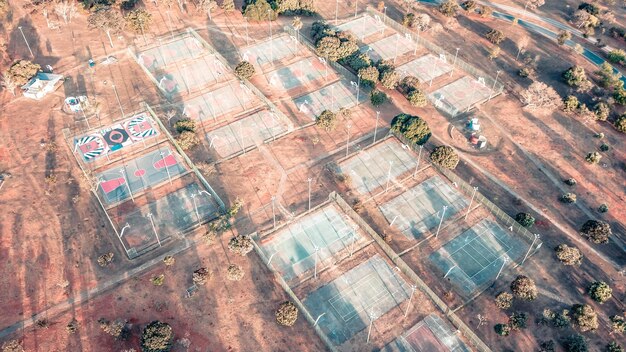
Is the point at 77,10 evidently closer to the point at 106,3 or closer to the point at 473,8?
the point at 106,3

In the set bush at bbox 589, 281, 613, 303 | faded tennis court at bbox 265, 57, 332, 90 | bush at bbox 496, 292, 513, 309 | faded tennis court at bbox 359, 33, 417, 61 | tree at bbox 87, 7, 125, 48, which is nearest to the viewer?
bush at bbox 496, 292, 513, 309

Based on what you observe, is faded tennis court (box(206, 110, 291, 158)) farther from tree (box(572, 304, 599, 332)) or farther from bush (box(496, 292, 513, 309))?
tree (box(572, 304, 599, 332))

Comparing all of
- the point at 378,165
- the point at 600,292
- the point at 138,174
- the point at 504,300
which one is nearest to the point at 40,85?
the point at 138,174

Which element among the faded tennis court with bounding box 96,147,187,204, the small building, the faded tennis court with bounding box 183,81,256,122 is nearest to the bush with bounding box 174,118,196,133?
the faded tennis court with bounding box 96,147,187,204

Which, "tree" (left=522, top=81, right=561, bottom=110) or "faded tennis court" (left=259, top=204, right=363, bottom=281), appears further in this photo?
"tree" (left=522, top=81, right=561, bottom=110)

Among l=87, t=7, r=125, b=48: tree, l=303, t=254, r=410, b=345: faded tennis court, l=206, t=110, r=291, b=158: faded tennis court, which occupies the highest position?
l=87, t=7, r=125, b=48: tree

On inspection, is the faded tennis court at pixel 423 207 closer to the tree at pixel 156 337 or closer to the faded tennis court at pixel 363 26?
the tree at pixel 156 337

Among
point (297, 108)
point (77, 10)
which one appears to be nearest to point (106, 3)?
point (77, 10)
